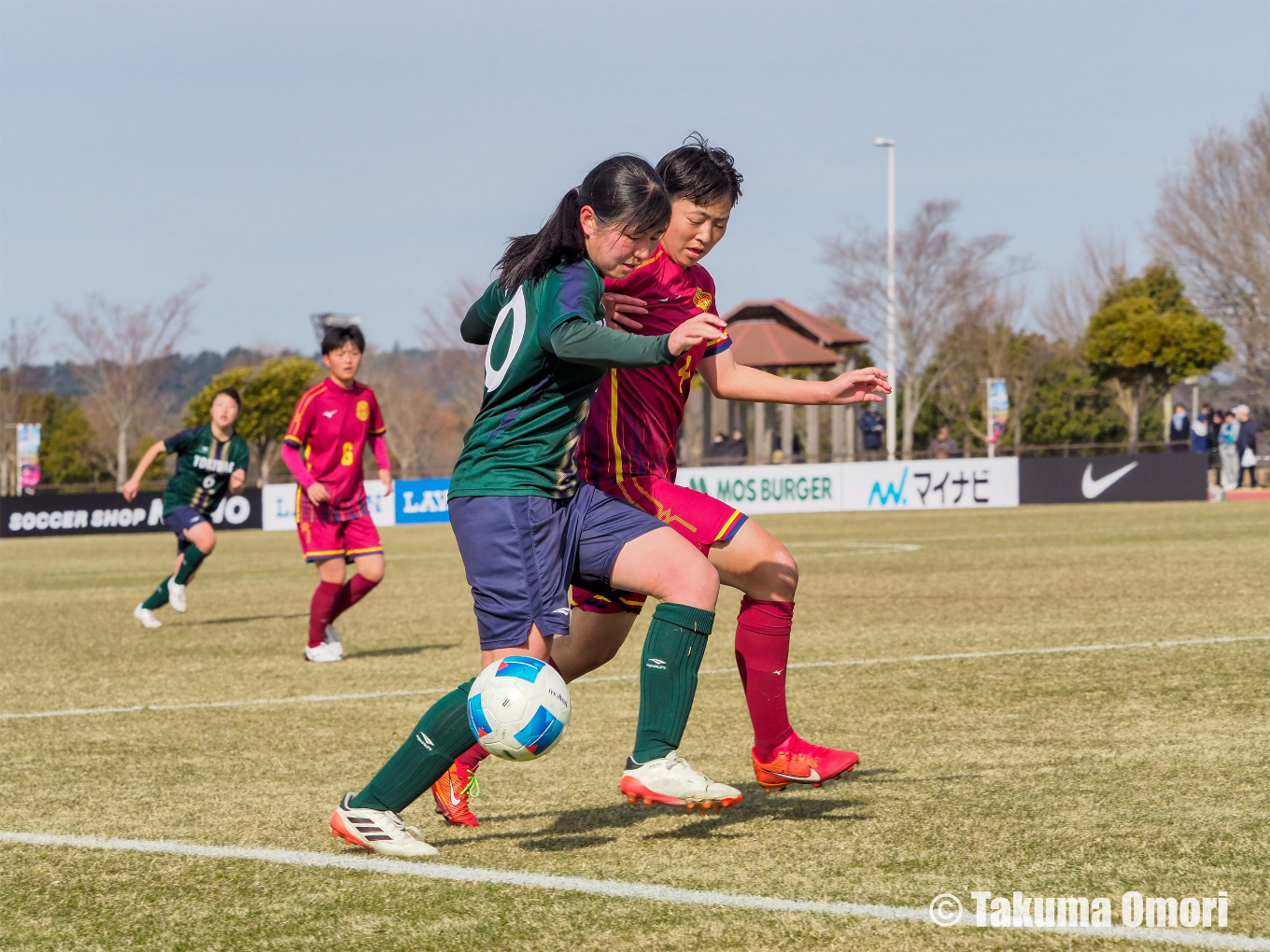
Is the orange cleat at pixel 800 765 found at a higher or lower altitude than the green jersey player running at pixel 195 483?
lower

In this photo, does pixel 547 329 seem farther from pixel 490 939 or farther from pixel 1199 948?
pixel 1199 948

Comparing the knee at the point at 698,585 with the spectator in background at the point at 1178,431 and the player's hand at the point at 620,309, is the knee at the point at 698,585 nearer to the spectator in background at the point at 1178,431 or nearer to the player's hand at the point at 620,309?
the player's hand at the point at 620,309

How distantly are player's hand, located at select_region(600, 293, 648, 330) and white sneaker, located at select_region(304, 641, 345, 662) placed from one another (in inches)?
211

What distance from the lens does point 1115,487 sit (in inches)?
1176

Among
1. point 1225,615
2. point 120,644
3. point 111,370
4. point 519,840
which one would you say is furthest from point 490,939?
point 111,370

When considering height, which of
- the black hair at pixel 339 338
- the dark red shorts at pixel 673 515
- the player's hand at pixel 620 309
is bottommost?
the dark red shorts at pixel 673 515

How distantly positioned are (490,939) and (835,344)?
49.3 meters

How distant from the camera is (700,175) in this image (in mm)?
4613

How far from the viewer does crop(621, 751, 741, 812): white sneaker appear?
3.99m

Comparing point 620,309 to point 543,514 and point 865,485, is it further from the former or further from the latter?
point 865,485

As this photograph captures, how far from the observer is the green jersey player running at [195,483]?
12.2 metres

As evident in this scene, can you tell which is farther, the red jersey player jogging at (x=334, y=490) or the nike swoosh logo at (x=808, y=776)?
the red jersey player jogging at (x=334, y=490)

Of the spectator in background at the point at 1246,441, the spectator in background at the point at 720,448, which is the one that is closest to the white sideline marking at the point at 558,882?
the spectator in background at the point at 1246,441

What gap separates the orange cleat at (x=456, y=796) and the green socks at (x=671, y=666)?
660 millimetres
